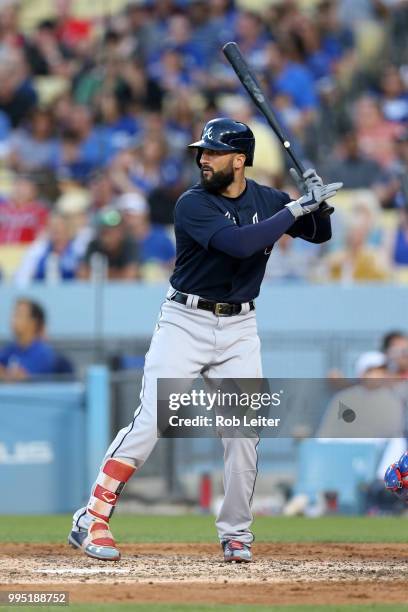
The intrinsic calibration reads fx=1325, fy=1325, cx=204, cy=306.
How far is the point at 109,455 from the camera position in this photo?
247 inches

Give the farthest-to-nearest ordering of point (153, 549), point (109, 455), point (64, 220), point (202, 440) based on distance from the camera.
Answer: point (64, 220) < point (202, 440) < point (153, 549) < point (109, 455)

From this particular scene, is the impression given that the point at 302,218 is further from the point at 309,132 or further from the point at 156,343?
the point at 309,132

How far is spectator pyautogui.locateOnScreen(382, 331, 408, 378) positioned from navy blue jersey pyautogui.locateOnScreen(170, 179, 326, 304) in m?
4.56

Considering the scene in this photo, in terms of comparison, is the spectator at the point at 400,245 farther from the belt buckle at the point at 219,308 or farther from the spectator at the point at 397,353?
the belt buckle at the point at 219,308

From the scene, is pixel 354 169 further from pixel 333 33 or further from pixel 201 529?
pixel 201 529

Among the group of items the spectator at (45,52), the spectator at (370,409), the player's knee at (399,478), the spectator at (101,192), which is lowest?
the player's knee at (399,478)

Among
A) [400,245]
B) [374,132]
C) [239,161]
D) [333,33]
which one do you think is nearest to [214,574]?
[239,161]

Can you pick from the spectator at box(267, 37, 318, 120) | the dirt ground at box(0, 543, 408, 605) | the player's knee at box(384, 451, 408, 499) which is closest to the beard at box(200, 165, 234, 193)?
the player's knee at box(384, 451, 408, 499)

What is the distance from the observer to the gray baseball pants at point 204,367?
6227 mm

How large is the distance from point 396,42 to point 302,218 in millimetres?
9849

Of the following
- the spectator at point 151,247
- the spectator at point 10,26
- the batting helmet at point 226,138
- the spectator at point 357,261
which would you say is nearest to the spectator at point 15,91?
the spectator at point 10,26

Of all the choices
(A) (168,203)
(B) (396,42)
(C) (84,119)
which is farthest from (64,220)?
(B) (396,42)

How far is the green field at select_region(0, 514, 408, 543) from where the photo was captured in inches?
312

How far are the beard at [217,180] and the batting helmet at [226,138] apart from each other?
10 centimetres
